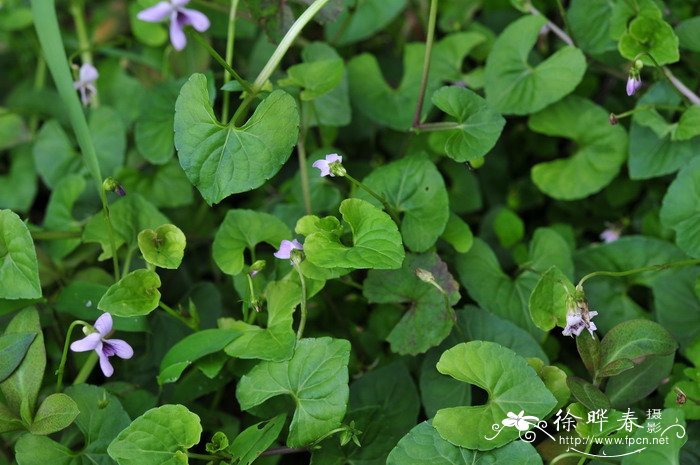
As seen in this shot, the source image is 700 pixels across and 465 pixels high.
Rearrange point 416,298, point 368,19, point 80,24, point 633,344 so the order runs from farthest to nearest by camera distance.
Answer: point 80,24 → point 368,19 → point 416,298 → point 633,344

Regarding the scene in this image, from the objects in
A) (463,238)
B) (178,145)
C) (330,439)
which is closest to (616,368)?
(463,238)

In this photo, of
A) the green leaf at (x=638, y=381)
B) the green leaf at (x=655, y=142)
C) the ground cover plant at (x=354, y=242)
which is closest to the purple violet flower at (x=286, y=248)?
the ground cover plant at (x=354, y=242)

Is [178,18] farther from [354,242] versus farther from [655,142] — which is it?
[655,142]

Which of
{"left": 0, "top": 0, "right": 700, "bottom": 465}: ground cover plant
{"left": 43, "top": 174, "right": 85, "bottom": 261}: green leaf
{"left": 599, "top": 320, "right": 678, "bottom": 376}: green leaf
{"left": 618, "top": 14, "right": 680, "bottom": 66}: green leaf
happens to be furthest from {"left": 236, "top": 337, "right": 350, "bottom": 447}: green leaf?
{"left": 618, "top": 14, "right": 680, "bottom": 66}: green leaf

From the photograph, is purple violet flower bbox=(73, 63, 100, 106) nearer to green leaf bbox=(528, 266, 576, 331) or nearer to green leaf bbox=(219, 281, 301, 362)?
green leaf bbox=(219, 281, 301, 362)

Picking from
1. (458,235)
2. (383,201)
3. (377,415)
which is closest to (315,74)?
(383,201)

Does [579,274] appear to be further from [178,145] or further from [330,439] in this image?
[178,145]
